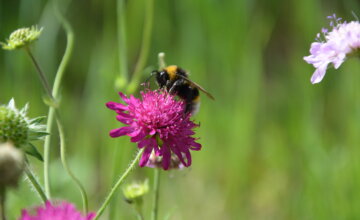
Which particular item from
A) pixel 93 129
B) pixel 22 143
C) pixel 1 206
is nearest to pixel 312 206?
pixel 93 129

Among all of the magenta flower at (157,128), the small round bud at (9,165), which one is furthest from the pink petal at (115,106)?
the small round bud at (9,165)

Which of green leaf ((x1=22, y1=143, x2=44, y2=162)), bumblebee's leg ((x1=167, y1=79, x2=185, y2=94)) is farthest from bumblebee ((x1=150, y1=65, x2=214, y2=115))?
green leaf ((x1=22, y1=143, x2=44, y2=162))

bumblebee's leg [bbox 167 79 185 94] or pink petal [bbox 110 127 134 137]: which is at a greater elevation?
bumblebee's leg [bbox 167 79 185 94]

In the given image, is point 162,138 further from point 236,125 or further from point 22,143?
point 236,125

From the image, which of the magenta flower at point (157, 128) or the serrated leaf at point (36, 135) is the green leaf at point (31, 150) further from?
the magenta flower at point (157, 128)

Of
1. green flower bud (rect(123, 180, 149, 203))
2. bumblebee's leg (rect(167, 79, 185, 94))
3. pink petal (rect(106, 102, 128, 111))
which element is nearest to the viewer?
pink petal (rect(106, 102, 128, 111))

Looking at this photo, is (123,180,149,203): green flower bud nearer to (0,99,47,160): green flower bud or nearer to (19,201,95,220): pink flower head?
(0,99,47,160): green flower bud
